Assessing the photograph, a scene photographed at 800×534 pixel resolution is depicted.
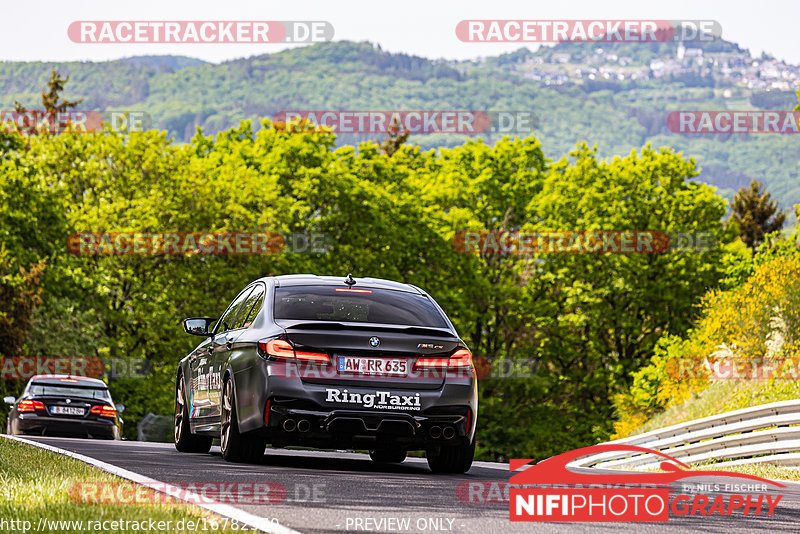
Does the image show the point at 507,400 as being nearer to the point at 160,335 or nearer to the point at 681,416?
the point at 160,335

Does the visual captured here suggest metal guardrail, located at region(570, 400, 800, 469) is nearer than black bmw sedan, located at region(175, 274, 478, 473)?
No

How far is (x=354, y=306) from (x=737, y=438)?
27.1 feet

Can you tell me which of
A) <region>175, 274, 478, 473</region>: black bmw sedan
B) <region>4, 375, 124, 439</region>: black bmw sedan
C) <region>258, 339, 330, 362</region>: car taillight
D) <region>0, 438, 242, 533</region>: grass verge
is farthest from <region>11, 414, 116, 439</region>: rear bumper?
<region>0, 438, 242, 533</region>: grass verge

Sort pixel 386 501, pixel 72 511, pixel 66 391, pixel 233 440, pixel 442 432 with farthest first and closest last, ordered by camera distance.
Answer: pixel 66 391 → pixel 233 440 → pixel 442 432 → pixel 386 501 → pixel 72 511

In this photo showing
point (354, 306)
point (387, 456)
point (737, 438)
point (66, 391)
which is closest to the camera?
point (354, 306)

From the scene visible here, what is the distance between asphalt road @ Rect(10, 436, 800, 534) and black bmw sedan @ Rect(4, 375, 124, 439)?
1034 centimetres

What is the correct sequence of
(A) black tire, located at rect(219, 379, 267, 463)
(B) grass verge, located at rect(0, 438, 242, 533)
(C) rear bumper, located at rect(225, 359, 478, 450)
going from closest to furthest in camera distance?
1. (B) grass verge, located at rect(0, 438, 242, 533)
2. (C) rear bumper, located at rect(225, 359, 478, 450)
3. (A) black tire, located at rect(219, 379, 267, 463)

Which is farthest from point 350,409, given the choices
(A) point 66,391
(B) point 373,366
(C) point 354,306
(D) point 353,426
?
(A) point 66,391

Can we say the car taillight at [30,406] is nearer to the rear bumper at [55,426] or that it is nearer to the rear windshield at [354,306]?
the rear bumper at [55,426]

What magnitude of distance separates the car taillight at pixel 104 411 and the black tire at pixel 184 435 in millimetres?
8407

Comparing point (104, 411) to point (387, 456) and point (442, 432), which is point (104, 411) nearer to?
point (387, 456)

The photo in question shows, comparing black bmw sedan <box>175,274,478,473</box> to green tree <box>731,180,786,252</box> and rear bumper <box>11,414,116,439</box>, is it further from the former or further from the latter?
green tree <box>731,180,786,252</box>

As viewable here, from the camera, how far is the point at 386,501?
8195mm

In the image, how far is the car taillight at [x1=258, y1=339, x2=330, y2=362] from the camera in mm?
10742
